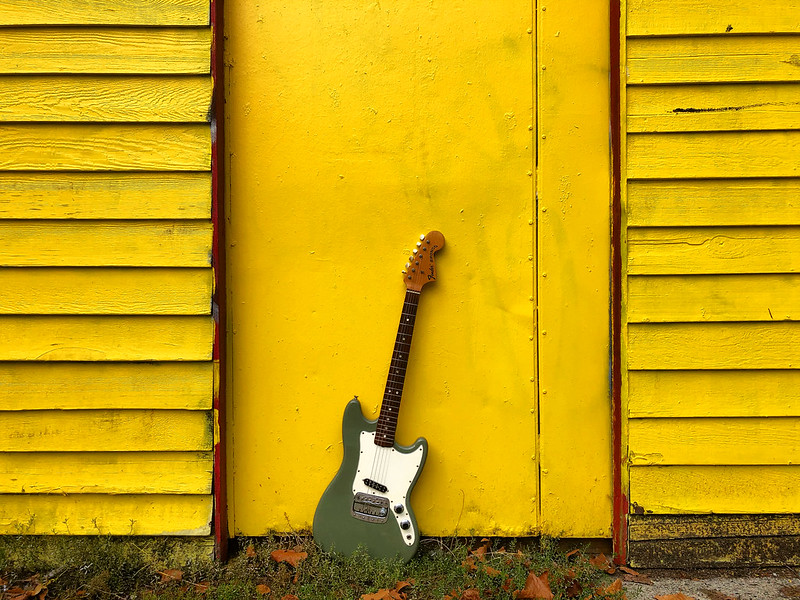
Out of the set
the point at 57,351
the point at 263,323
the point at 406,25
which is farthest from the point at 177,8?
the point at 57,351

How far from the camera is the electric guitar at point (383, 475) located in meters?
2.48

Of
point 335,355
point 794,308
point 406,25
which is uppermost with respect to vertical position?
point 406,25

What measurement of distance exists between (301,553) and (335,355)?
2.78ft

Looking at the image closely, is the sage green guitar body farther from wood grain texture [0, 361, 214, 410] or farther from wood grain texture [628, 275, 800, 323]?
wood grain texture [628, 275, 800, 323]

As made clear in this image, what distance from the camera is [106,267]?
248cm

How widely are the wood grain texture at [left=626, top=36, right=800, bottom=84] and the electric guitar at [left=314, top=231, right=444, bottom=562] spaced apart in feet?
3.64

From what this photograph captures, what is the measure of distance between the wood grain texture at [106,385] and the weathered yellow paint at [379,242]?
18 cm

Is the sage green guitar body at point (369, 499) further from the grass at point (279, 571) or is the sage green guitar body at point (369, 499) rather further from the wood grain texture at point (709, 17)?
the wood grain texture at point (709, 17)

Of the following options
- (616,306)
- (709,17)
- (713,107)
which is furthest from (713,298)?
(709,17)

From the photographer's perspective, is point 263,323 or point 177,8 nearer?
point 177,8

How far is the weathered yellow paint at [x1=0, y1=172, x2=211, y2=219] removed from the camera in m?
2.46

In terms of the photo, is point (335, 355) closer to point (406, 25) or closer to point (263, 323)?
point (263, 323)

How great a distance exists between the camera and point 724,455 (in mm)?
2496

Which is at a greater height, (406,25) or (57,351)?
(406,25)
